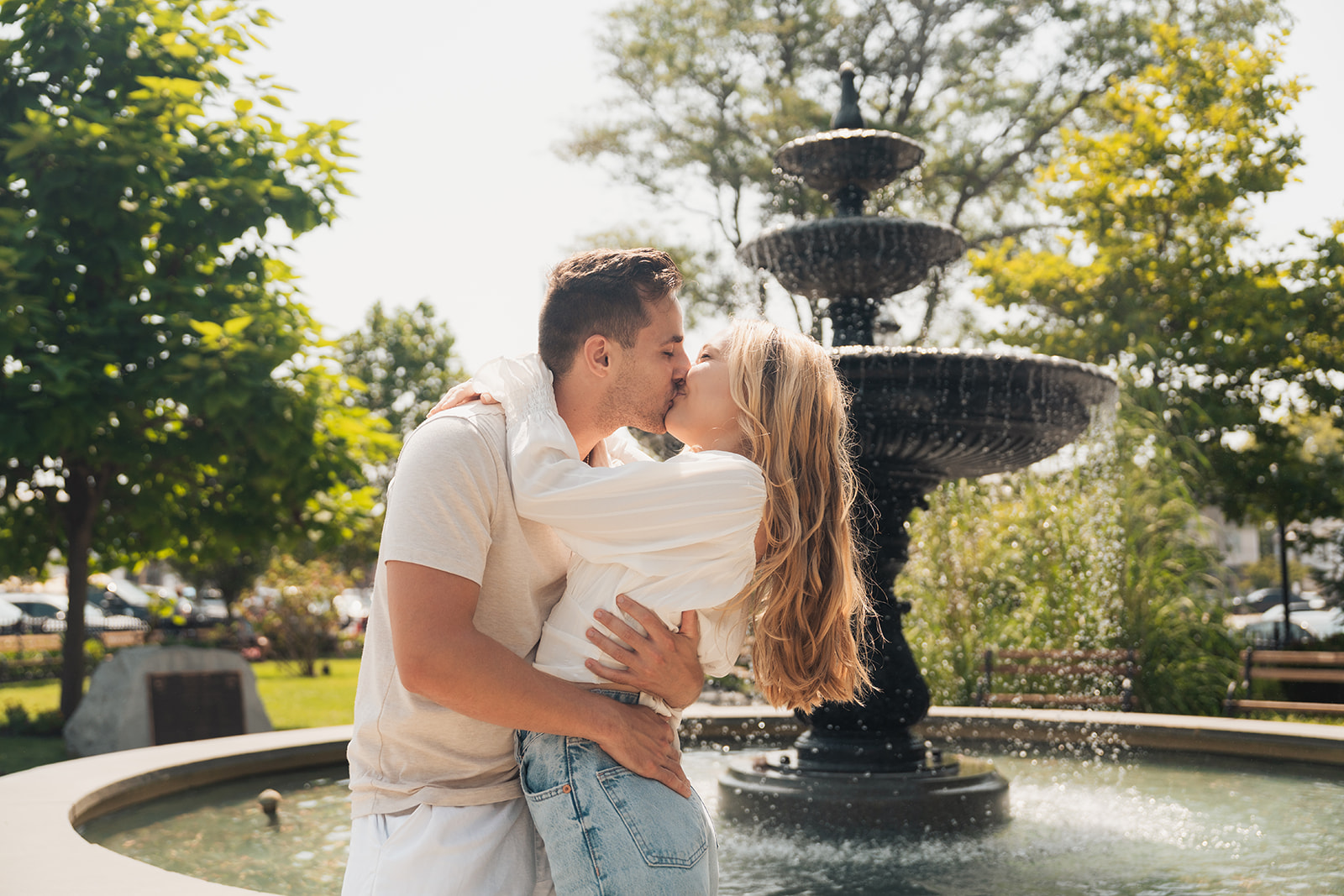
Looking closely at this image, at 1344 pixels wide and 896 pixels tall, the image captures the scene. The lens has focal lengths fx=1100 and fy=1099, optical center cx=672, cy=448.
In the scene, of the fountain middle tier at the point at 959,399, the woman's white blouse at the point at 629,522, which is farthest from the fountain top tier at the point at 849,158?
the woman's white blouse at the point at 629,522

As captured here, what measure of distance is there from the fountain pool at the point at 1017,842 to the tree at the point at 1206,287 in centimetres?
1280

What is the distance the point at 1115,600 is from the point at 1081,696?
1.69 meters

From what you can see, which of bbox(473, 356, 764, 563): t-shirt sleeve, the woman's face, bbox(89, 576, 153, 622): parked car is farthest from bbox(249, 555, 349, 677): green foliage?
bbox(473, 356, 764, 563): t-shirt sleeve

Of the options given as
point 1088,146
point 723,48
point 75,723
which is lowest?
point 75,723

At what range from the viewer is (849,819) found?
5.69 m

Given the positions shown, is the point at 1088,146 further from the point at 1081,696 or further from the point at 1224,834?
the point at 1224,834

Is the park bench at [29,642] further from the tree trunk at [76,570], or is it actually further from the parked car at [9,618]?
the tree trunk at [76,570]

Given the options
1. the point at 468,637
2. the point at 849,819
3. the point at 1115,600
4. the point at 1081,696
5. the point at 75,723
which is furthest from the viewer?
the point at 1115,600

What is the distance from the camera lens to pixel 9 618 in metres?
32.5

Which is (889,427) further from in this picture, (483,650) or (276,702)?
(276,702)

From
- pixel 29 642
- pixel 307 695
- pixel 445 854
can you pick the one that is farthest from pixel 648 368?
pixel 29 642

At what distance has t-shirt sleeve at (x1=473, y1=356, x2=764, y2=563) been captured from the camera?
2121 mm

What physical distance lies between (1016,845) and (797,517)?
388 cm

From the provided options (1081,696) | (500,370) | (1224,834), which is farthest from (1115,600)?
(500,370)
